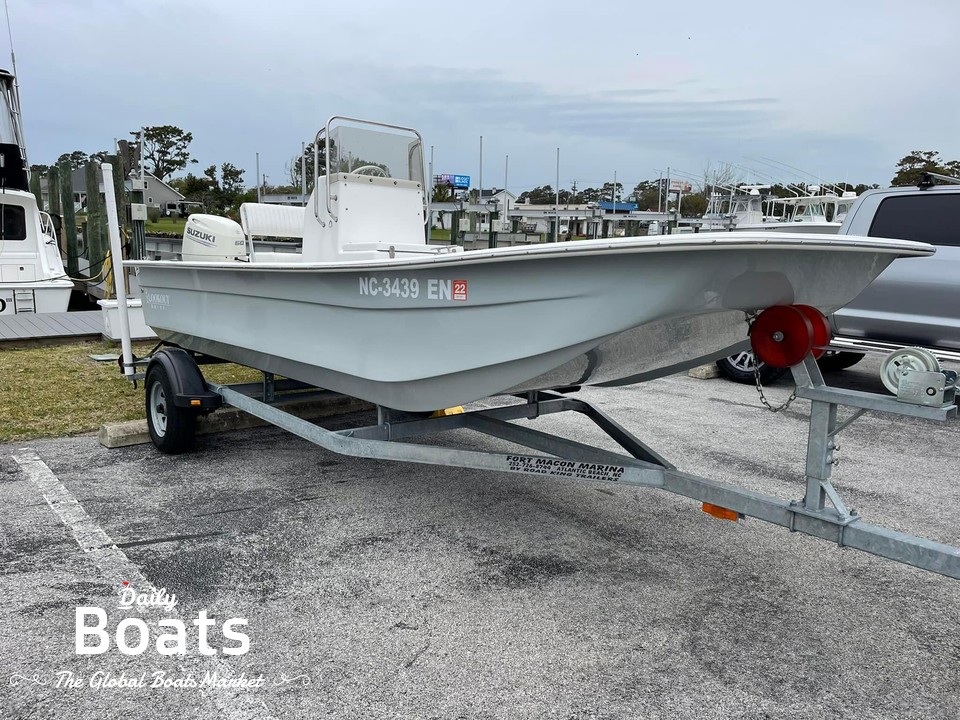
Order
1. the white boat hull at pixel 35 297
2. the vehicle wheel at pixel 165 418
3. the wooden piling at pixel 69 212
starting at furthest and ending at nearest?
1. the wooden piling at pixel 69 212
2. the white boat hull at pixel 35 297
3. the vehicle wheel at pixel 165 418

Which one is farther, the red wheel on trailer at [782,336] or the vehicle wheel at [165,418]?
the vehicle wheel at [165,418]

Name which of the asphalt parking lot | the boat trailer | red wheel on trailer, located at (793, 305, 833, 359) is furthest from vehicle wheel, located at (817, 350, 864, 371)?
red wheel on trailer, located at (793, 305, 833, 359)

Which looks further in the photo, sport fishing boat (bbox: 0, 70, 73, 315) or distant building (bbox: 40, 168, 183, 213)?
sport fishing boat (bbox: 0, 70, 73, 315)

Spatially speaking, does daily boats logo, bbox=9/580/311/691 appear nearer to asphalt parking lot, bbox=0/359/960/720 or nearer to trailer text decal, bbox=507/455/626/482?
asphalt parking lot, bbox=0/359/960/720

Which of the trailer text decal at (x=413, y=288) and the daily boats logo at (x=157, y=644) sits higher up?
the trailer text decal at (x=413, y=288)

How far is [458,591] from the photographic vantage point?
3287 millimetres

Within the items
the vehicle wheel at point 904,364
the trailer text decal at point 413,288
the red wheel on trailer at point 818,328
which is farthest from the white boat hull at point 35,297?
the vehicle wheel at point 904,364

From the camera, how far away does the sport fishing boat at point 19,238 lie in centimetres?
1223

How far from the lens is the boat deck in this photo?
9.45m

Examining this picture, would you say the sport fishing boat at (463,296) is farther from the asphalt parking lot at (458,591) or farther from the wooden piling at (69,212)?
the wooden piling at (69,212)

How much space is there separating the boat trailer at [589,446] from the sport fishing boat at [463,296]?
0.89 feet

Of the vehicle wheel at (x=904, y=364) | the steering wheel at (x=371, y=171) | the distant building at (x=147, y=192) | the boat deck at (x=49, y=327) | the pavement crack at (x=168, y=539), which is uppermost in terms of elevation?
the distant building at (x=147, y=192)

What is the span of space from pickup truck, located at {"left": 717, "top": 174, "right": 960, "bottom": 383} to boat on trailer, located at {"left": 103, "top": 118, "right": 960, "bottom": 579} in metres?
3.25

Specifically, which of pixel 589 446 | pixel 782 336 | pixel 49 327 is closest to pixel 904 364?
pixel 782 336
